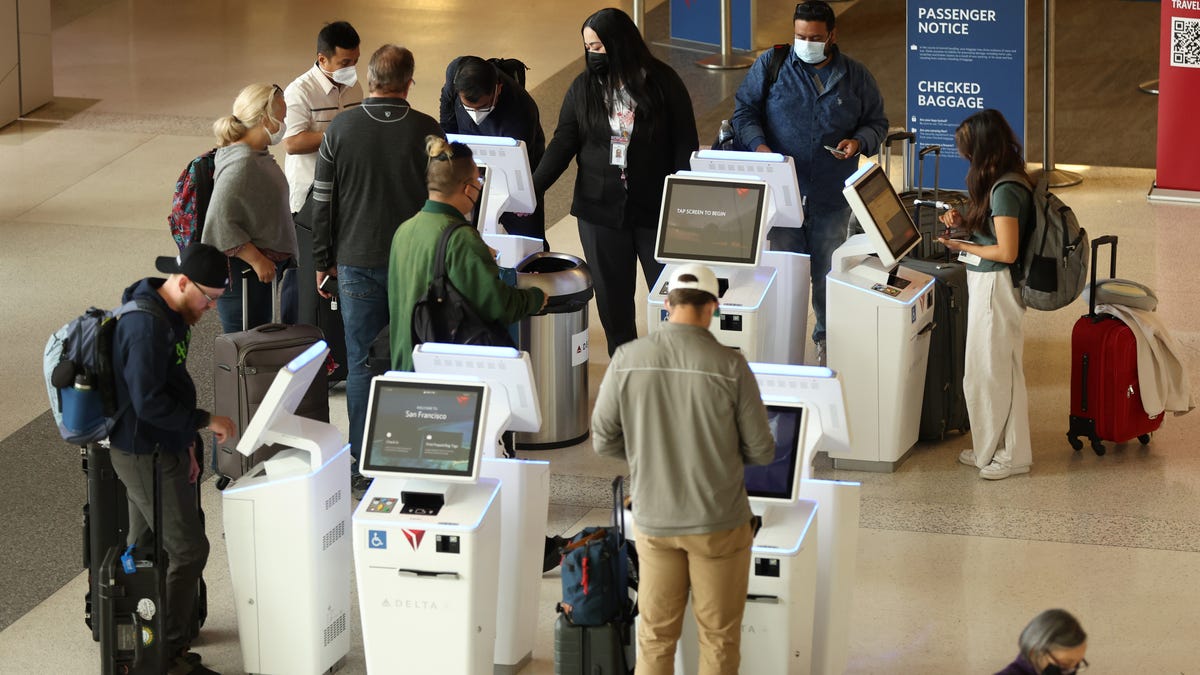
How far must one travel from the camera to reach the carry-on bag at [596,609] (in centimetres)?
494

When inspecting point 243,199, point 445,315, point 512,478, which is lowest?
point 512,478

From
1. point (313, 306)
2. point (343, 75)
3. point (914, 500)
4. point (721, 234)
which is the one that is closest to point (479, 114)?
point (343, 75)

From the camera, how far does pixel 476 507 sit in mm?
5039

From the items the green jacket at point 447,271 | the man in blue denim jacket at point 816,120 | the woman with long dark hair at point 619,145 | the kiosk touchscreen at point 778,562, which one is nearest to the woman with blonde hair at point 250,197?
Answer: the green jacket at point 447,271

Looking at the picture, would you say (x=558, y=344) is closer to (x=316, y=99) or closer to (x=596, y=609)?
(x=316, y=99)

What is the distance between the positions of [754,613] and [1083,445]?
111 inches

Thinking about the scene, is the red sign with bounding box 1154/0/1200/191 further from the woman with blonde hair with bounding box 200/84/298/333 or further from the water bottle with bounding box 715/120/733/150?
the woman with blonde hair with bounding box 200/84/298/333

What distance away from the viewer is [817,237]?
8.02 meters

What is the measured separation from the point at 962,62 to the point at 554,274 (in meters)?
4.43

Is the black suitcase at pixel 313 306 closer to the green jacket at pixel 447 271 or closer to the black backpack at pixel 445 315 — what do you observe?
the green jacket at pixel 447 271

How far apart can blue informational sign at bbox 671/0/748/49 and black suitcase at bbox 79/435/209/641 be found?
9965mm

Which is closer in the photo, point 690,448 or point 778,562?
point 690,448

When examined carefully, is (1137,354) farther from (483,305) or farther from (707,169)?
(483,305)

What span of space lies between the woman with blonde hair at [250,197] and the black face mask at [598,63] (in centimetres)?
140
